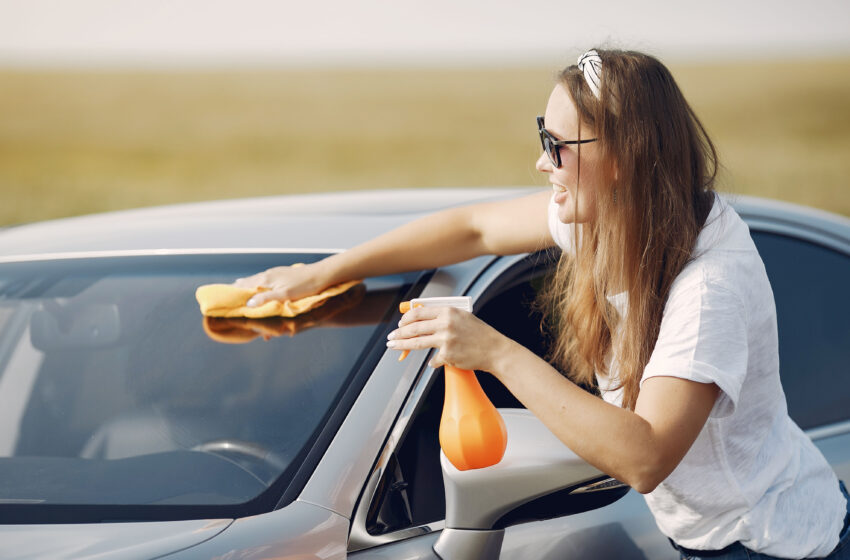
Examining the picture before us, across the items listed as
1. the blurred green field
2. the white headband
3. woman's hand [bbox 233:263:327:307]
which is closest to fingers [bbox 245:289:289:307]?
woman's hand [bbox 233:263:327:307]

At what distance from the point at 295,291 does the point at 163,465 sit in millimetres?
430

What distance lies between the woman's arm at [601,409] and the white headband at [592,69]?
0.43 m

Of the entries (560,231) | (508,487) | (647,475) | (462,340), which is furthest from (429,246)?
(647,475)

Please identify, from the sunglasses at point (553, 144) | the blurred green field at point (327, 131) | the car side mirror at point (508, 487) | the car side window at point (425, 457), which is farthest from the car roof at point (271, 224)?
the blurred green field at point (327, 131)

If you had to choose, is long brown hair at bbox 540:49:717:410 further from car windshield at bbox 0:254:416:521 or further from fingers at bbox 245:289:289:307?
fingers at bbox 245:289:289:307

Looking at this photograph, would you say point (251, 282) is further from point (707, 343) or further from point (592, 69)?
point (707, 343)

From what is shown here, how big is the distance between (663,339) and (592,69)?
0.45 m

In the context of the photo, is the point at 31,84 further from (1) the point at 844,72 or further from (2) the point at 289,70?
(1) the point at 844,72

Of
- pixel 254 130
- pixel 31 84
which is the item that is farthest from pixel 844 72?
pixel 31 84

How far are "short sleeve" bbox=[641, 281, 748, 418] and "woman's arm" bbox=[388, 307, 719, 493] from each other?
2 centimetres

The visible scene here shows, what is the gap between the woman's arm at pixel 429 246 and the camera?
6.14 ft

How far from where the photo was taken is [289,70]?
59031 millimetres

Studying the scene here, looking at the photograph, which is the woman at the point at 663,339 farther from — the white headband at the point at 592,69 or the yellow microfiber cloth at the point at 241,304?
the yellow microfiber cloth at the point at 241,304

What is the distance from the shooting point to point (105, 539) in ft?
4.41
